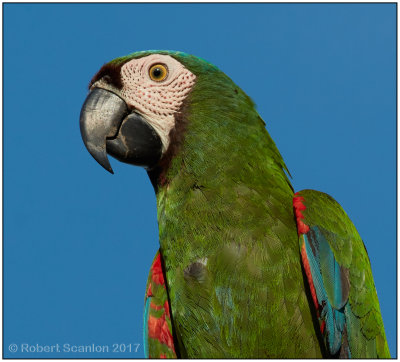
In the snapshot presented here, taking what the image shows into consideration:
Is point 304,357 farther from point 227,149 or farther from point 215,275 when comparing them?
point 227,149

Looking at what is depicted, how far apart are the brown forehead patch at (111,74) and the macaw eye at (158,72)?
7.3 inches

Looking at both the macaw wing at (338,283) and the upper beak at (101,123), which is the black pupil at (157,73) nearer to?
the upper beak at (101,123)

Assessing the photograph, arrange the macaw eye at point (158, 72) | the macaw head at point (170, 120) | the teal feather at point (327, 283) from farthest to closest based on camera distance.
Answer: the macaw eye at point (158, 72)
the macaw head at point (170, 120)
the teal feather at point (327, 283)

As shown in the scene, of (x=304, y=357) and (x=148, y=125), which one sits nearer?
(x=304, y=357)

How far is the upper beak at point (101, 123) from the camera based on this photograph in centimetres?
283

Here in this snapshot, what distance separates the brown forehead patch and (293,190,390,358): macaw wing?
1.25m

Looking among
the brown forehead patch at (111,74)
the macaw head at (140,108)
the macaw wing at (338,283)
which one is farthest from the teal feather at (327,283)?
the brown forehead patch at (111,74)

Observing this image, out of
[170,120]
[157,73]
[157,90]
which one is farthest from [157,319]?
[157,73]

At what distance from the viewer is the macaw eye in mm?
2904

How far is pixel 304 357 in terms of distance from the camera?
252cm

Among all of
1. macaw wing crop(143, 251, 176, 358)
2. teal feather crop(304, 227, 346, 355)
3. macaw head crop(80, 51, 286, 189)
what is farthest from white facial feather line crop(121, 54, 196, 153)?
teal feather crop(304, 227, 346, 355)

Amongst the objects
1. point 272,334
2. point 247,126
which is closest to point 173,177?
point 247,126

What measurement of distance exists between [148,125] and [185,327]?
3.77ft

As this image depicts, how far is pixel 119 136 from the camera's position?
284 centimetres
